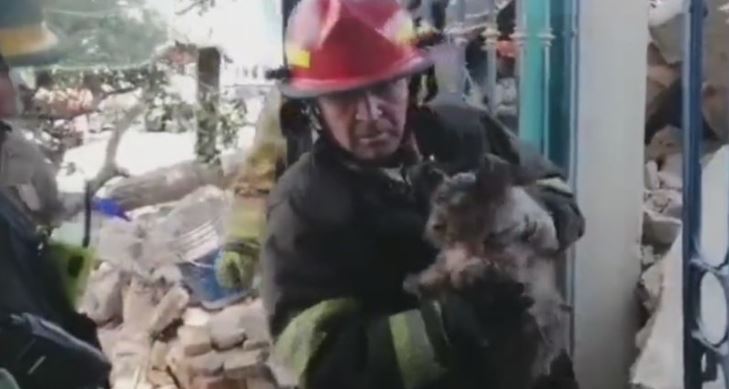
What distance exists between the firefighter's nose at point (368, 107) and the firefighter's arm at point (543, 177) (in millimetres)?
123

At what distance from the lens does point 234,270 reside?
1.17 m

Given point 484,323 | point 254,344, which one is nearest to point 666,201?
point 484,323

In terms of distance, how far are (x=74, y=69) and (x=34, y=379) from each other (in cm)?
34

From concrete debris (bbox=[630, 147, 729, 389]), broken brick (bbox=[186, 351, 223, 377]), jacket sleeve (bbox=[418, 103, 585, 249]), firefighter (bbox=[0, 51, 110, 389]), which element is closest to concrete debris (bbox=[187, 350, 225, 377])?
broken brick (bbox=[186, 351, 223, 377])

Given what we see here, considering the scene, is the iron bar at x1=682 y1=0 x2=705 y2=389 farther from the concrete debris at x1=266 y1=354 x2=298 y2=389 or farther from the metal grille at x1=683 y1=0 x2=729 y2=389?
the concrete debris at x1=266 y1=354 x2=298 y2=389

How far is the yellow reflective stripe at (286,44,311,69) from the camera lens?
1135 mm

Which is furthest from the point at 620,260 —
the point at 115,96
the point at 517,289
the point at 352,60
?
the point at 115,96

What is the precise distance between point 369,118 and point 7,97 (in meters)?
0.40

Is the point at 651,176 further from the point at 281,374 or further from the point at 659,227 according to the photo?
the point at 281,374

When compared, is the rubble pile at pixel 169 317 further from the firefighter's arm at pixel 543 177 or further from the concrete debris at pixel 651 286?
the concrete debris at pixel 651 286

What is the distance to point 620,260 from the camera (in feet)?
4.00

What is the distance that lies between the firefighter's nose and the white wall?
23cm

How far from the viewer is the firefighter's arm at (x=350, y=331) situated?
1.13 m

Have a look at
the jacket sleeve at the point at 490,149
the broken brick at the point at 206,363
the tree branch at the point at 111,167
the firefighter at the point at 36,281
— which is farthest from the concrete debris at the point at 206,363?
the jacket sleeve at the point at 490,149
